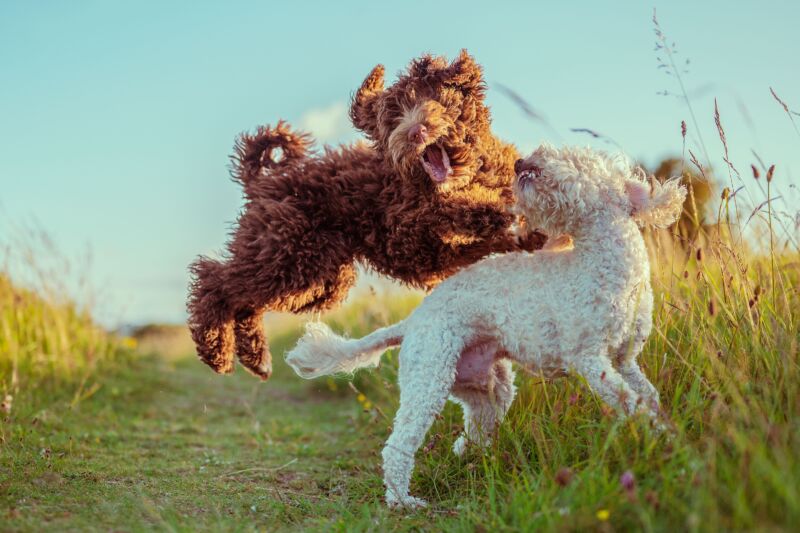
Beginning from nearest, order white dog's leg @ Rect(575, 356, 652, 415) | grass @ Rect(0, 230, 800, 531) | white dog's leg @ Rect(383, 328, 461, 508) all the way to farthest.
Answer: grass @ Rect(0, 230, 800, 531) → white dog's leg @ Rect(575, 356, 652, 415) → white dog's leg @ Rect(383, 328, 461, 508)

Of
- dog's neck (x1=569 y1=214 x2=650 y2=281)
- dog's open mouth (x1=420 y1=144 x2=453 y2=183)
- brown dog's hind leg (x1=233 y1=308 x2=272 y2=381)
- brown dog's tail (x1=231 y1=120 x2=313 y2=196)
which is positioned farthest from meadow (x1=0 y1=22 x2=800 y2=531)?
brown dog's tail (x1=231 y1=120 x2=313 y2=196)

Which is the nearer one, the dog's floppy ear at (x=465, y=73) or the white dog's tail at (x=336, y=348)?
the dog's floppy ear at (x=465, y=73)

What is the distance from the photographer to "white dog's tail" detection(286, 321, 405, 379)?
3.14 meters

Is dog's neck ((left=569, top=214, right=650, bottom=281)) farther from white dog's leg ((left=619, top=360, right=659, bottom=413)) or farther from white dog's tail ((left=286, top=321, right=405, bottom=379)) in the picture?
white dog's tail ((left=286, top=321, right=405, bottom=379))

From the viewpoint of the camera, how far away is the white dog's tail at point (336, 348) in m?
3.14

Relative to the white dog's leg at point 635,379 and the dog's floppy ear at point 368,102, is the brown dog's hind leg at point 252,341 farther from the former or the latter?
the white dog's leg at point 635,379

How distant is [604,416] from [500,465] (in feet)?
1.97

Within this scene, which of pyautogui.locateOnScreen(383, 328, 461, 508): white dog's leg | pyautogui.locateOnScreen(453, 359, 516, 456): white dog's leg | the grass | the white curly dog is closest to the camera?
the grass

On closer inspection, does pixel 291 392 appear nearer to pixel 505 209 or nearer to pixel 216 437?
pixel 216 437

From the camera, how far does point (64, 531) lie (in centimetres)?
253

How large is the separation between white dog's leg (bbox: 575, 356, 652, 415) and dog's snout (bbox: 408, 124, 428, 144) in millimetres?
1093

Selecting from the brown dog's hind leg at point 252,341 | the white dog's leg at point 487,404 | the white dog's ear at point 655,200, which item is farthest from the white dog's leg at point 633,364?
the brown dog's hind leg at point 252,341

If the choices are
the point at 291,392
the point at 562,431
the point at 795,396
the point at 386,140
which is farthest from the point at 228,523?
the point at 291,392

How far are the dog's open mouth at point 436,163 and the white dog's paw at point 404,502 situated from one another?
139cm
